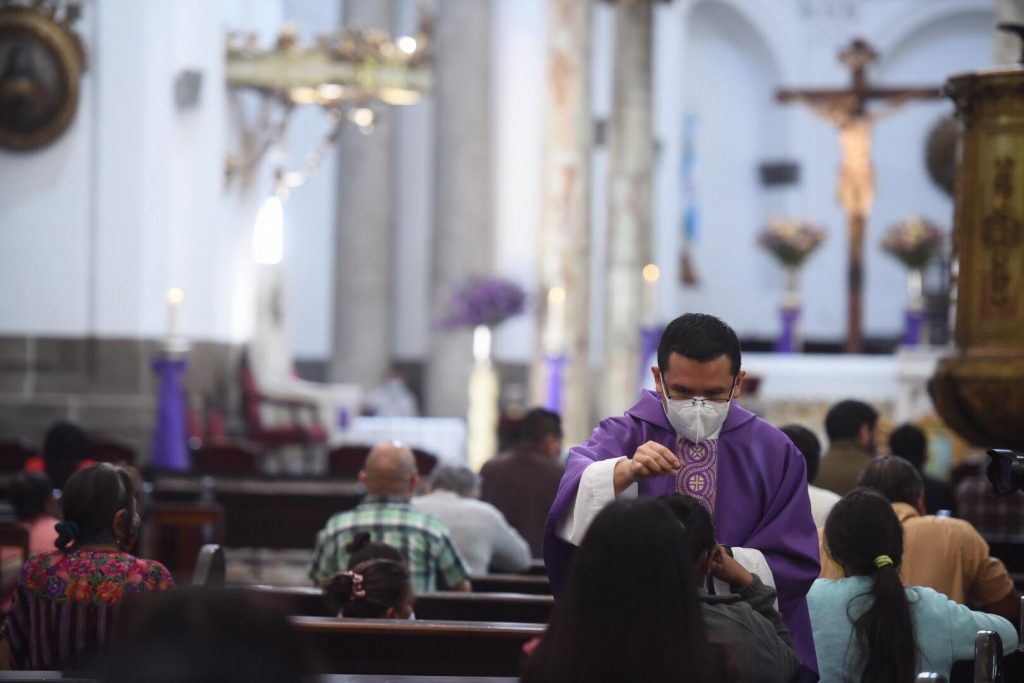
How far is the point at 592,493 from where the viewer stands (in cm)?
355

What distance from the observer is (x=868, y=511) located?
4.35 meters

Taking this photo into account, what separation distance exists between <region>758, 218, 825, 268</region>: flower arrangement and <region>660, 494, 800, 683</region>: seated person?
15512 millimetres

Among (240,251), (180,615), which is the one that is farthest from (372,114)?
(180,615)

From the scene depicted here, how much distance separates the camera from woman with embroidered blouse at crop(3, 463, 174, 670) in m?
4.23

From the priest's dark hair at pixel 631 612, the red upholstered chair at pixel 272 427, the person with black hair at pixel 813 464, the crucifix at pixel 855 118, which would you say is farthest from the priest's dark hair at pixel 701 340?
the crucifix at pixel 855 118

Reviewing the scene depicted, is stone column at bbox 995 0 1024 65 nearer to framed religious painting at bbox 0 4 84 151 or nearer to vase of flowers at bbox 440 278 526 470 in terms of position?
vase of flowers at bbox 440 278 526 470

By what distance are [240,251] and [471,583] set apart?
37.4ft

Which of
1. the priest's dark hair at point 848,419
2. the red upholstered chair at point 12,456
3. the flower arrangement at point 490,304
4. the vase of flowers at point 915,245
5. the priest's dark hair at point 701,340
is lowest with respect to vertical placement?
the red upholstered chair at point 12,456

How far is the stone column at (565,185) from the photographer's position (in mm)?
16266

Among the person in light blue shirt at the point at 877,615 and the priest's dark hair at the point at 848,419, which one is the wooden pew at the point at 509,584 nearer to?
the priest's dark hair at the point at 848,419

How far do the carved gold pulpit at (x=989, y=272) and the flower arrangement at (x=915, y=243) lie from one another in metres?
11.2

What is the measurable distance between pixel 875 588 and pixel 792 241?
14.7 m

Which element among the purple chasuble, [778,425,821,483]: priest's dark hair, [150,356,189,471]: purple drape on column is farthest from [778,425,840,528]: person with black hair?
[150,356,189,471]: purple drape on column

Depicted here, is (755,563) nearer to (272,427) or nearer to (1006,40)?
(1006,40)
